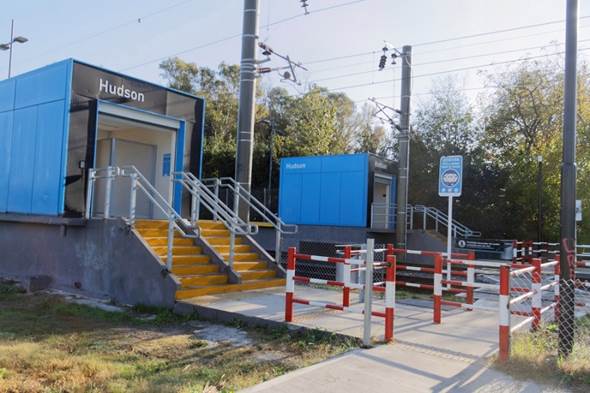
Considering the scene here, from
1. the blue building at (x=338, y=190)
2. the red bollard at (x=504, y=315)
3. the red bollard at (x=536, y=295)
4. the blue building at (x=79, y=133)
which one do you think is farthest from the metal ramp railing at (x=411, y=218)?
the red bollard at (x=504, y=315)

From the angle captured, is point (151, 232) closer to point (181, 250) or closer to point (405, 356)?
point (181, 250)

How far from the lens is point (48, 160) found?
11.3m

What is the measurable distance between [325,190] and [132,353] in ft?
54.2

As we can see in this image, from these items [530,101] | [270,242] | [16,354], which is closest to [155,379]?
[16,354]

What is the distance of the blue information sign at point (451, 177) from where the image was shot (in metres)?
12.8

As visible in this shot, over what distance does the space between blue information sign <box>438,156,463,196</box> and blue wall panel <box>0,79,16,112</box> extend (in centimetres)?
1081

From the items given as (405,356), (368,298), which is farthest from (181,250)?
(405,356)

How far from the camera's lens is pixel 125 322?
8047mm

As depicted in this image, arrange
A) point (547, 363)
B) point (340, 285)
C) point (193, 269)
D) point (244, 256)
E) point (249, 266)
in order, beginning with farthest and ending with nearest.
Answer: point (244, 256) → point (249, 266) → point (193, 269) → point (340, 285) → point (547, 363)

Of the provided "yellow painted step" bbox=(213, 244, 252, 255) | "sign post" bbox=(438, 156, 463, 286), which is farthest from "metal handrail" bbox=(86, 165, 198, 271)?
"sign post" bbox=(438, 156, 463, 286)

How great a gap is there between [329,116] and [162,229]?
28605mm

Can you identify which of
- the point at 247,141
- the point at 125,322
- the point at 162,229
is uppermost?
the point at 247,141

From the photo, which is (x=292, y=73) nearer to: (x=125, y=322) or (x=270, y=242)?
(x=125, y=322)

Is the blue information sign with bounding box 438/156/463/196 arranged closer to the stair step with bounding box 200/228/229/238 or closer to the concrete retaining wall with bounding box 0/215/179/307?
the stair step with bounding box 200/228/229/238
